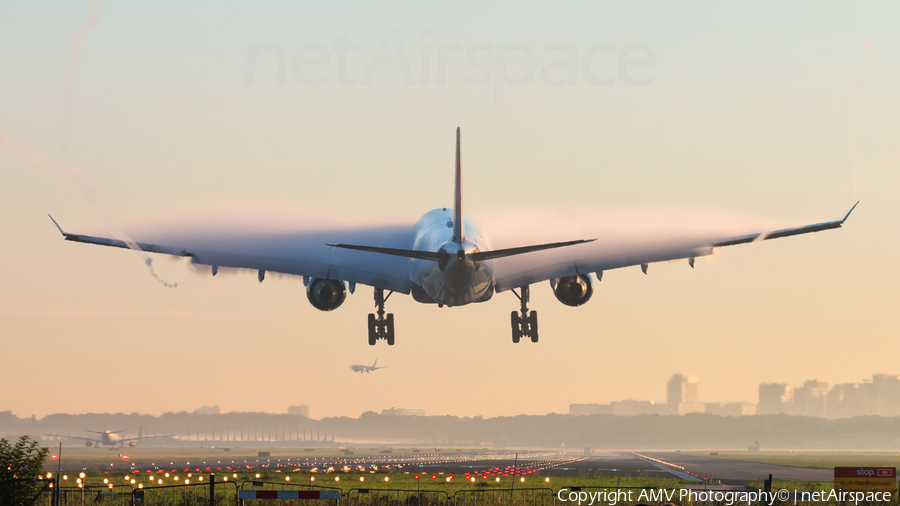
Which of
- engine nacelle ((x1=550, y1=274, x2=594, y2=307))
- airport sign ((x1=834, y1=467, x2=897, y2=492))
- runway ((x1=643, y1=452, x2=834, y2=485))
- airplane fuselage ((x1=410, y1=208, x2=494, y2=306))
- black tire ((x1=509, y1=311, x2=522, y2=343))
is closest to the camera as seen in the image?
airport sign ((x1=834, y1=467, x2=897, y2=492))

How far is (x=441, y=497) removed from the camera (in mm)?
39125

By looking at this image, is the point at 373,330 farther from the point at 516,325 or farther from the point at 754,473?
the point at 754,473

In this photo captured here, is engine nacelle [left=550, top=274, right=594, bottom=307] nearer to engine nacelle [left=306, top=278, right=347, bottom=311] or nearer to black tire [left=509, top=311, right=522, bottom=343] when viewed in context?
black tire [left=509, top=311, right=522, bottom=343]

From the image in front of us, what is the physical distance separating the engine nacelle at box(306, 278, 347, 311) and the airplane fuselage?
13.3 ft

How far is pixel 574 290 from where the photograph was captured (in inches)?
1870

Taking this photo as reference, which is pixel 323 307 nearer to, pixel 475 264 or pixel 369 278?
pixel 369 278

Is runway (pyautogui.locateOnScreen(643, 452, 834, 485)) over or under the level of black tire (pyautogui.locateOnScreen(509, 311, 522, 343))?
under

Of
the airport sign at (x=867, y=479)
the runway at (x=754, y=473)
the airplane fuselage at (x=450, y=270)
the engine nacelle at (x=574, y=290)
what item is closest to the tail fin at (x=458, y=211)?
the airplane fuselage at (x=450, y=270)

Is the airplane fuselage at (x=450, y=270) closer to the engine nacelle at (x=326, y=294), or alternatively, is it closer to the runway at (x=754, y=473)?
the engine nacelle at (x=326, y=294)


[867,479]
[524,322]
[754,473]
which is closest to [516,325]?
[524,322]

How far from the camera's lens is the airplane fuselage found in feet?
128

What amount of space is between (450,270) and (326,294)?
1028 centimetres

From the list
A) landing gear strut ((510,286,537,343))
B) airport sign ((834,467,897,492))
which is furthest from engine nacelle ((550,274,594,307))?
airport sign ((834,467,897,492))

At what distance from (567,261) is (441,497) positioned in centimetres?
1354
